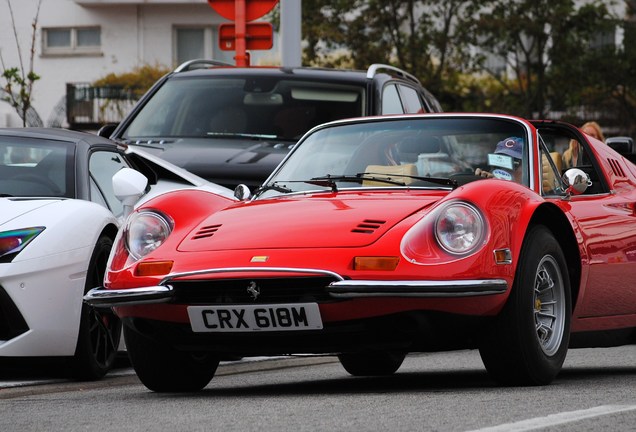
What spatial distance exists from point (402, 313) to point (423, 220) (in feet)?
1.32

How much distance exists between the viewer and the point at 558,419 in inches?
210

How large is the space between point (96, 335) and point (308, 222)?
2.08m

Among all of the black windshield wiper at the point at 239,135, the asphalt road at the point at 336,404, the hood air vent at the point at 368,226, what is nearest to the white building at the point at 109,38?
the black windshield wiper at the point at 239,135

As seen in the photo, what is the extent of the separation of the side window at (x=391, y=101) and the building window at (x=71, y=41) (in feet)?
102

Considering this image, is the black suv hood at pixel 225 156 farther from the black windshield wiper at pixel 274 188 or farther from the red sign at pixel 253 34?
the red sign at pixel 253 34

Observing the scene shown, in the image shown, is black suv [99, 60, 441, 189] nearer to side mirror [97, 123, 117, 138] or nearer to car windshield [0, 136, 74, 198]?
side mirror [97, 123, 117, 138]

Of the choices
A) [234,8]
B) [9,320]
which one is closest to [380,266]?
[9,320]

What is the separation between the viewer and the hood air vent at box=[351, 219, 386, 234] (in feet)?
21.7

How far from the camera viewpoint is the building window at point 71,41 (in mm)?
42875

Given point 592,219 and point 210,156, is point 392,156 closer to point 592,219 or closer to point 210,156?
point 592,219

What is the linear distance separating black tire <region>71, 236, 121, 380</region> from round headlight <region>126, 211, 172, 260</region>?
112cm

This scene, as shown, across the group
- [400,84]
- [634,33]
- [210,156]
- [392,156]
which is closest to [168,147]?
[210,156]

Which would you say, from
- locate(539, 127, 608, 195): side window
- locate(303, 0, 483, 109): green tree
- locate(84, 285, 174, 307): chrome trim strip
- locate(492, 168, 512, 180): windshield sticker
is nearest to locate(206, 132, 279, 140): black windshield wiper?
locate(539, 127, 608, 195): side window

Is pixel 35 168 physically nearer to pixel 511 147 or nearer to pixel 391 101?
pixel 511 147
